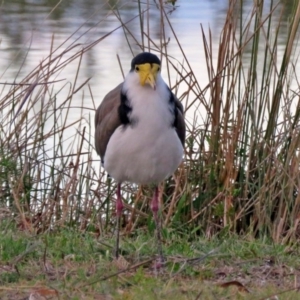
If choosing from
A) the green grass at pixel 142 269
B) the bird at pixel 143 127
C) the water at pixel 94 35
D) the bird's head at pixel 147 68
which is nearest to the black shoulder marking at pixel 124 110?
the bird at pixel 143 127

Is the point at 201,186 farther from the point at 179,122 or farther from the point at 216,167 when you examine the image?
the point at 179,122

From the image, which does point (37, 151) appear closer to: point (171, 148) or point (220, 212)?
point (220, 212)

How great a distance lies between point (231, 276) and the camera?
4.18m

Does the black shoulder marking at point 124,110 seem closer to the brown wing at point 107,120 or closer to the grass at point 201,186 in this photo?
the brown wing at point 107,120

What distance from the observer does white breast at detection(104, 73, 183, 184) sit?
4.48 meters

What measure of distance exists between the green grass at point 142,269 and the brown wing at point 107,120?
1.79 feet

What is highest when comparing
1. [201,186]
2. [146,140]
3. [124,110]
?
[124,110]

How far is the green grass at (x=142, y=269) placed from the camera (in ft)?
12.6

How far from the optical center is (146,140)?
4539 mm

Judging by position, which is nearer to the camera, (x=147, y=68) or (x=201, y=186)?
(x=147, y=68)

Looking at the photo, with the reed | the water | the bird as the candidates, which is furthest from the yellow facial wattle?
the water

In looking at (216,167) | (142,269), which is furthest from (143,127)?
(216,167)

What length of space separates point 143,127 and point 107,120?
13.7 inches

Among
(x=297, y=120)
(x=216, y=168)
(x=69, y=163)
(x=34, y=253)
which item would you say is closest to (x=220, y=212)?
(x=216, y=168)
